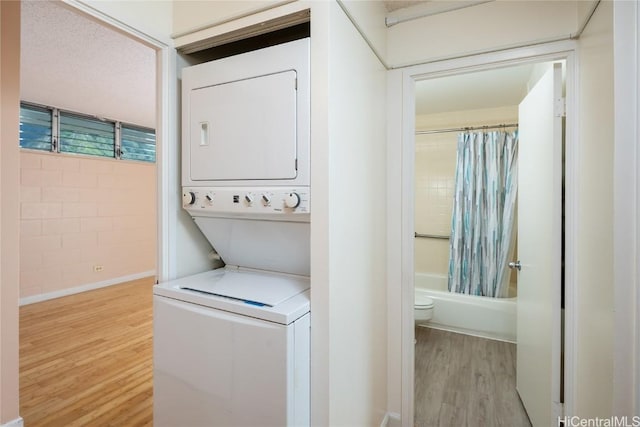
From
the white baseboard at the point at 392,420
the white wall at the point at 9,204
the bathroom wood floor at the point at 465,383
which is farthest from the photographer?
the bathroom wood floor at the point at 465,383

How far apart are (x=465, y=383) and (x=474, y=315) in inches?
37.9

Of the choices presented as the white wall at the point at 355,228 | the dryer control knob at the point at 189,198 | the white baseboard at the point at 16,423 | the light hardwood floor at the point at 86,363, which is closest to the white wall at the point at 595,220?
the white wall at the point at 355,228

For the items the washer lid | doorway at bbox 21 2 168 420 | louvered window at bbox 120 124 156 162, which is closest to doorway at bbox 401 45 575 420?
the washer lid

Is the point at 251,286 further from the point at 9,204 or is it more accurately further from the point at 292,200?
the point at 9,204

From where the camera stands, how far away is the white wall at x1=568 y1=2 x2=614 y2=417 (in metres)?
1.05

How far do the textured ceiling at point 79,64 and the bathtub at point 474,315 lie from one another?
11.3 ft

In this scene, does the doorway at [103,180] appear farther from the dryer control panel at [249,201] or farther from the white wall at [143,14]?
the dryer control panel at [249,201]

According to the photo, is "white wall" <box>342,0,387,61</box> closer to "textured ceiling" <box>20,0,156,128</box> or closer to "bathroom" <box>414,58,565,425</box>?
"bathroom" <box>414,58,565,425</box>

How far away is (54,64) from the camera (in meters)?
2.59

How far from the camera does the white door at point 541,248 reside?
1.53 metres

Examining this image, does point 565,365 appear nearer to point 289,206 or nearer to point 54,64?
point 289,206

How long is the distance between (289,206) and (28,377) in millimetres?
2725

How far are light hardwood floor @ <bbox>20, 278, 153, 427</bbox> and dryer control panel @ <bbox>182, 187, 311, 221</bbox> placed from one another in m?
1.52

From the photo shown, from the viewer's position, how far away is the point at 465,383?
2.33 m
